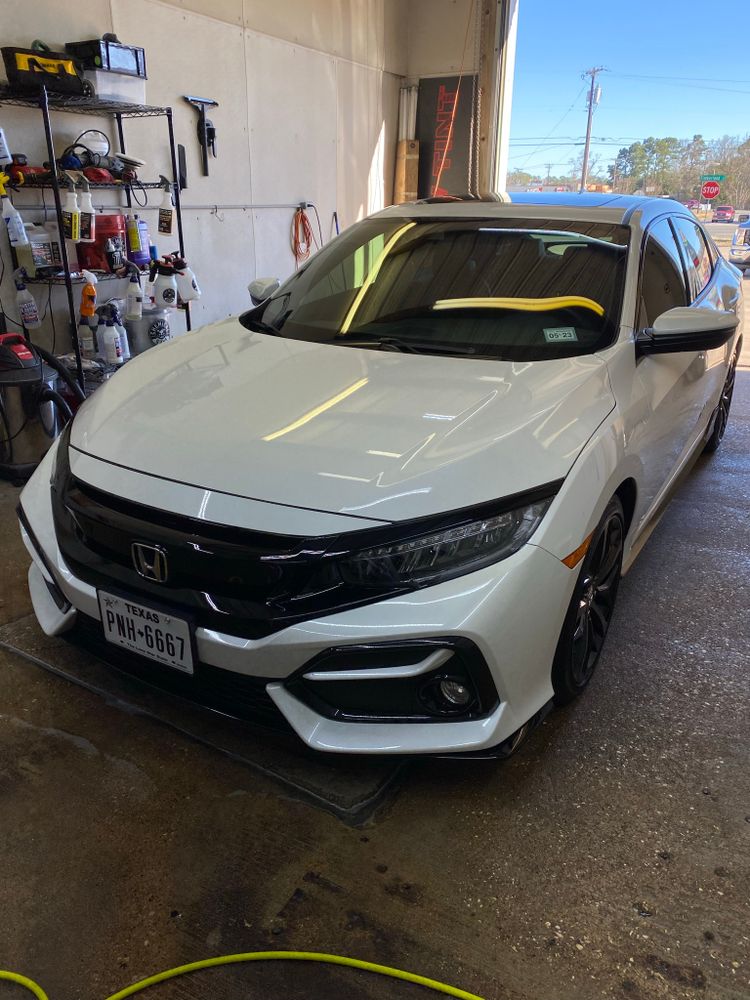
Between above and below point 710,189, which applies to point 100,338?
below

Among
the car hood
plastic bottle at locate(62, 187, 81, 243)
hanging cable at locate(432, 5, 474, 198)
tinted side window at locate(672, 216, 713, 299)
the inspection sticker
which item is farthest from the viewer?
hanging cable at locate(432, 5, 474, 198)

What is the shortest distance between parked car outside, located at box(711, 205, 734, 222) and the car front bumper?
60.0 feet

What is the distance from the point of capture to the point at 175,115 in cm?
510

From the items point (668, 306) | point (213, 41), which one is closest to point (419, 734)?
point (668, 306)

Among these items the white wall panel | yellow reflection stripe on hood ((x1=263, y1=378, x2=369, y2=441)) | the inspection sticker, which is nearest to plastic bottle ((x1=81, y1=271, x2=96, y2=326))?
yellow reflection stripe on hood ((x1=263, y1=378, x2=369, y2=441))

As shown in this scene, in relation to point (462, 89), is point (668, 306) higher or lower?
lower

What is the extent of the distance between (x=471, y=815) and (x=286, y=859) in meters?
0.43

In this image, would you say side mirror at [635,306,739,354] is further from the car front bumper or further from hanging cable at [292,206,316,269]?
hanging cable at [292,206,316,269]

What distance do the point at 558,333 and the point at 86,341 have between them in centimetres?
331

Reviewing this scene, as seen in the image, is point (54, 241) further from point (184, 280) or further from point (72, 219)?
point (184, 280)

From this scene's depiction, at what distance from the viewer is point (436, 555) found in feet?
4.82

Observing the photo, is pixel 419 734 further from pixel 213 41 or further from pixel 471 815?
pixel 213 41

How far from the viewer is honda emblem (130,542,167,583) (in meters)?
1.56

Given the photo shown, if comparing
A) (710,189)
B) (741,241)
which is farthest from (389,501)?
(741,241)
